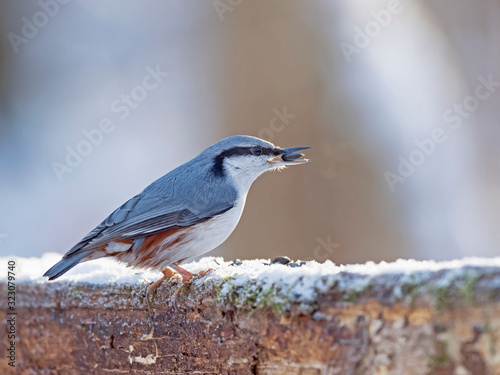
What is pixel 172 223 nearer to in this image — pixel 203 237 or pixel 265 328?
pixel 203 237

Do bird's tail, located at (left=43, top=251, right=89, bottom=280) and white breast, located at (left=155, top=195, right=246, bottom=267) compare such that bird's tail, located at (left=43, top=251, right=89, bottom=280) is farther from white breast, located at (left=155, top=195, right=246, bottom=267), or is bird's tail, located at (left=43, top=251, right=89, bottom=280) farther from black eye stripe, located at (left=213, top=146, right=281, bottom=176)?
black eye stripe, located at (left=213, top=146, right=281, bottom=176)

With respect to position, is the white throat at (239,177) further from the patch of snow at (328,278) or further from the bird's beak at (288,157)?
the patch of snow at (328,278)

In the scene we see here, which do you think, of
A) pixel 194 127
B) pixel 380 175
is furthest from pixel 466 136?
pixel 194 127

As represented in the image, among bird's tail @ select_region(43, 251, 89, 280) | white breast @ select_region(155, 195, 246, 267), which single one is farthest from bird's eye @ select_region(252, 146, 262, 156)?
bird's tail @ select_region(43, 251, 89, 280)

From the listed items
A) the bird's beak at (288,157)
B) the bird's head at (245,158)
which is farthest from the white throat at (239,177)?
the bird's beak at (288,157)

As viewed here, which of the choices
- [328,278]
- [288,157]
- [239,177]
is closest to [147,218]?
[239,177]
